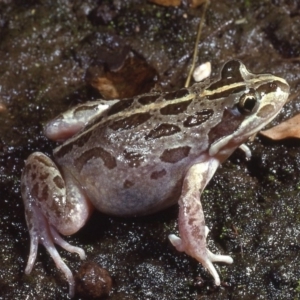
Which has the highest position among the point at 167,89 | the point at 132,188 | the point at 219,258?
→ the point at 167,89

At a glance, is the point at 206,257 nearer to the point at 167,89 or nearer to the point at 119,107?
the point at 119,107

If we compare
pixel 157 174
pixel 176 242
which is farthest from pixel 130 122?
pixel 176 242

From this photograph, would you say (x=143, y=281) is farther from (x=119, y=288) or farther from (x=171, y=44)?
Result: (x=171, y=44)

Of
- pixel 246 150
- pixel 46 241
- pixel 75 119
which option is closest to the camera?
pixel 46 241

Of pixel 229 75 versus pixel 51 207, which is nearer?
pixel 51 207

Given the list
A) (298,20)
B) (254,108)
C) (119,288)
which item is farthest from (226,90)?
(298,20)

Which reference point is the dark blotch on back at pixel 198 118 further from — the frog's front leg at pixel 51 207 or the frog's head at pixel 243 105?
the frog's front leg at pixel 51 207

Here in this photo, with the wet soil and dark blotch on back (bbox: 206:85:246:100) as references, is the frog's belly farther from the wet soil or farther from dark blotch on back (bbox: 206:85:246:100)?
dark blotch on back (bbox: 206:85:246:100)

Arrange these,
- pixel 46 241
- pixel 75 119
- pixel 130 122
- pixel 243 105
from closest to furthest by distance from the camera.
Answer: pixel 243 105, pixel 130 122, pixel 46 241, pixel 75 119
